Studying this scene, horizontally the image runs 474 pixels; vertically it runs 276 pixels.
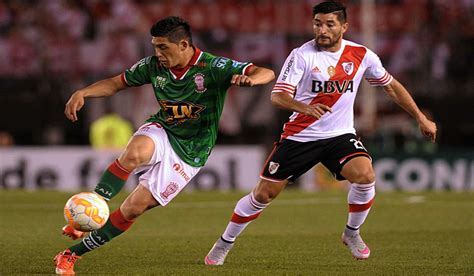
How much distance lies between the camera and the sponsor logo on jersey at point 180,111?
9.00 m

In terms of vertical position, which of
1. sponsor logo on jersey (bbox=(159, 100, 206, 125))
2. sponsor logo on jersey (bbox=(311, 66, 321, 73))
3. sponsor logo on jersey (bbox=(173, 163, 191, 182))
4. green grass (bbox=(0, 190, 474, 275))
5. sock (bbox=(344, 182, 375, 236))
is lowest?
green grass (bbox=(0, 190, 474, 275))

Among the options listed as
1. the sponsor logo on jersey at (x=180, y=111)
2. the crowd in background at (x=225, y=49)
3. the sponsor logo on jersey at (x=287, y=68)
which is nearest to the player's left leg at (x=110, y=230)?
the sponsor logo on jersey at (x=180, y=111)

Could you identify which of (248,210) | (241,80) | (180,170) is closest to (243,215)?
(248,210)

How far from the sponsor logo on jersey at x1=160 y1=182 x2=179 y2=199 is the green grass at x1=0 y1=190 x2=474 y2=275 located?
2.00 feet

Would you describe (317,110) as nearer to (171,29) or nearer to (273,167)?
(273,167)

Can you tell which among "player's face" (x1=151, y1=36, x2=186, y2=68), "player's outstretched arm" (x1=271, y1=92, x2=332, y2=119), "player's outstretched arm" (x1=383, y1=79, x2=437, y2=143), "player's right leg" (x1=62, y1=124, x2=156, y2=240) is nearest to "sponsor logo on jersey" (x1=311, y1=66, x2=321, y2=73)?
"player's outstretched arm" (x1=271, y1=92, x2=332, y2=119)

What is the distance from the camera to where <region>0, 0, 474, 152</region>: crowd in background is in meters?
23.9

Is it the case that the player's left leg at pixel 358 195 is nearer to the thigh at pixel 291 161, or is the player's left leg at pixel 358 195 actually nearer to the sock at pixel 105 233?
the thigh at pixel 291 161

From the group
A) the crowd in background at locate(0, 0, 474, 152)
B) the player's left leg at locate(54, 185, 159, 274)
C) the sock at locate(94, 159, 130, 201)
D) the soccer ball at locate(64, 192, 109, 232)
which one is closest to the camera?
the soccer ball at locate(64, 192, 109, 232)

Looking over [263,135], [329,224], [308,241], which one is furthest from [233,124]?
[308,241]

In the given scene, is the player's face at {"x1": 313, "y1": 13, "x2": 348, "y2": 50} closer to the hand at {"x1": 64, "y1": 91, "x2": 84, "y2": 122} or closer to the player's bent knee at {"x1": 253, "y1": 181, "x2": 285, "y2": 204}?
the player's bent knee at {"x1": 253, "y1": 181, "x2": 285, "y2": 204}

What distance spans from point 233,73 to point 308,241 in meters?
3.26

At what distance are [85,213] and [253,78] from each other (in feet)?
5.30

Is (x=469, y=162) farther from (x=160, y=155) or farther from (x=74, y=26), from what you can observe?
(x=160, y=155)
